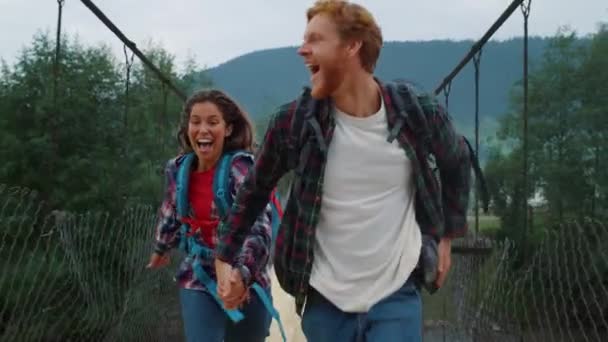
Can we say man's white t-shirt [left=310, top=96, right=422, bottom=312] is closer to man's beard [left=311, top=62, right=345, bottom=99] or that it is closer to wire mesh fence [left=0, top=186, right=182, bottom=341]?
man's beard [left=311, top=62, right=345, bottom=99]

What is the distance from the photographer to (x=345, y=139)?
4.24 feet

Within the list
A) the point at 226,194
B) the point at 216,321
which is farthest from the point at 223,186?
the point at 216,321

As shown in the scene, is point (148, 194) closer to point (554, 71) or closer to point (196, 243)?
point (554, 71)

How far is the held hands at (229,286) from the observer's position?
1.38 metres

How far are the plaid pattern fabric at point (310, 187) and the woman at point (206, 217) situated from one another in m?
0.47

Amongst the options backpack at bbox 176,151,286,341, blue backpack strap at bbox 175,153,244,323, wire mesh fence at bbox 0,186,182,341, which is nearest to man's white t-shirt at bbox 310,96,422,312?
backpack at bbox 176,151,286,341

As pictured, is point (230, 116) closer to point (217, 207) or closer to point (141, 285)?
point (217, 207)

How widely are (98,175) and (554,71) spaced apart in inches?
231

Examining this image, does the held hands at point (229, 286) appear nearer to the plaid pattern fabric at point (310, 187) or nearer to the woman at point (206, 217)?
the plaid pattern fabric at point (310, 187)

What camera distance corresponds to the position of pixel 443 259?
53.3 inches

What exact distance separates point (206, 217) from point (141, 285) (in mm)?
1263

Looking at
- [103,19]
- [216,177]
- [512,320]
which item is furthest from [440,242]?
[103,19]

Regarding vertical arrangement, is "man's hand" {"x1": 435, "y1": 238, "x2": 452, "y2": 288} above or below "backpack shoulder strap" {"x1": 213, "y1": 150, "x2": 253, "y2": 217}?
below

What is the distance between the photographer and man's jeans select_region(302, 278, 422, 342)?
1.27m
